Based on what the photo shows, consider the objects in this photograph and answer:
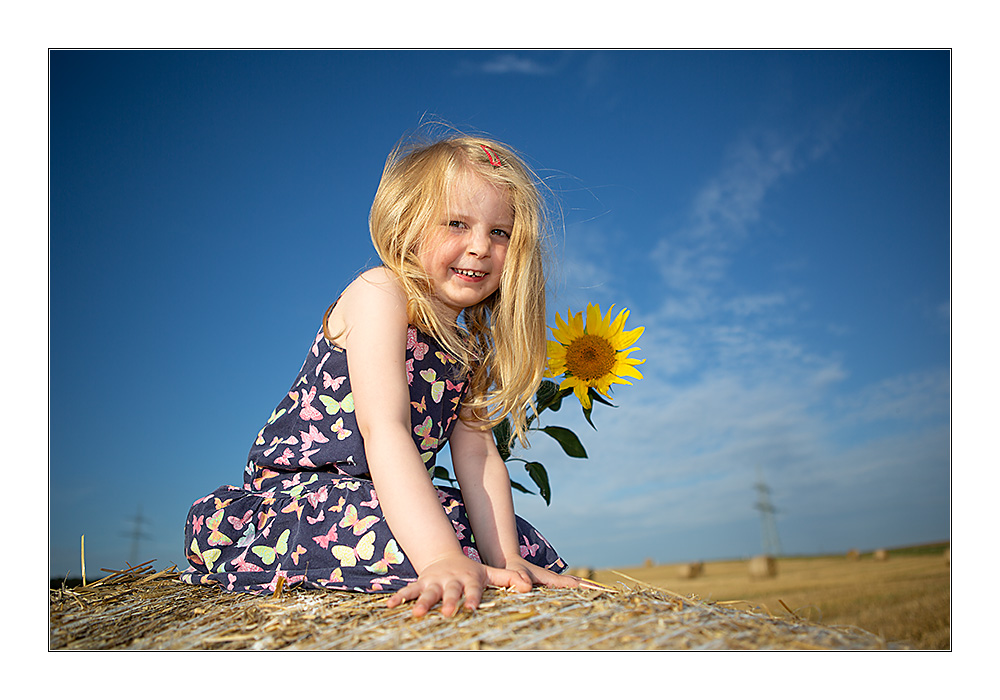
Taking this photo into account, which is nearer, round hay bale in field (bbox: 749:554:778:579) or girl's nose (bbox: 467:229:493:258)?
girl's nose (bbox: 467:229:493:258)

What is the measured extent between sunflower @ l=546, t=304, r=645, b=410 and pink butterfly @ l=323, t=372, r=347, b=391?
467mm

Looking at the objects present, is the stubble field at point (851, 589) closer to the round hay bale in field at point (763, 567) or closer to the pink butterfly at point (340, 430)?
the round hay bale in field at point (763, 567)

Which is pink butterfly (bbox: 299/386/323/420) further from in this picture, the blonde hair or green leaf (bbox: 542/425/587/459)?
green leaf (bbox: 542/425/587/459)

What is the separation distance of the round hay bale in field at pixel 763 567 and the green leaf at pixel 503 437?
2.62m

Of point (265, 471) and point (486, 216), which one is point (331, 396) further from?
point (486, 216)

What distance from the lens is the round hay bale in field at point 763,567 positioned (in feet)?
12.2

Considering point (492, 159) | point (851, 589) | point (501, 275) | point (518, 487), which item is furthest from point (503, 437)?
point (851, 589)

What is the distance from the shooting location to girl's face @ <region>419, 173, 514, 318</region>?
4.62 ft

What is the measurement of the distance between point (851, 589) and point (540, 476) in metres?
2.03

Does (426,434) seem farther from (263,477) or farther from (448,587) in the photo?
(448,587)

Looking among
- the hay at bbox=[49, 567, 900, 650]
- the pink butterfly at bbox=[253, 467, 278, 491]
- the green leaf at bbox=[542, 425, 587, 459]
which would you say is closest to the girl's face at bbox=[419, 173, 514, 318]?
the green leaf at bbox=[542, 425, 587, 459]

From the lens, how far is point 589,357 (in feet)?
5.42
